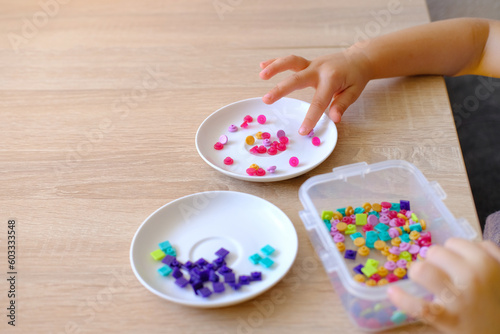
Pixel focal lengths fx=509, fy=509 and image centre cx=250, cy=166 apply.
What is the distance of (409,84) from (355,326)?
1.65 feet

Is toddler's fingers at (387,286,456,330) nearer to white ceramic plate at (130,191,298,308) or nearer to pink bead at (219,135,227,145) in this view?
white ceramic plate at (130,191,298,308)

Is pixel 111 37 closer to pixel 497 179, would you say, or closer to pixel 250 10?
pixel 250 10

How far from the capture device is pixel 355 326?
0.54 metres

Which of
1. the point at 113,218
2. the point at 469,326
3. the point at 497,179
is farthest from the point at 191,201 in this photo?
the point at 497,179

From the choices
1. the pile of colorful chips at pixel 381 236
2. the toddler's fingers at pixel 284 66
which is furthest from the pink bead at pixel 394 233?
the toddler's fingers at pixel 284 66

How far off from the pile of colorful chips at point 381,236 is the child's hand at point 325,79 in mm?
193

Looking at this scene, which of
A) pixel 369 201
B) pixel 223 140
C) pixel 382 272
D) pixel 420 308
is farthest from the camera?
pixel 223 140

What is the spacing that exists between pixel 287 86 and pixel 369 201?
0.80ft

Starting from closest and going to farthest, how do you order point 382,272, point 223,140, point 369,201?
point 382,272 → point 369,201 → point 223,140

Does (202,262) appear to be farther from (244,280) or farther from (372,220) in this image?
(372,220)

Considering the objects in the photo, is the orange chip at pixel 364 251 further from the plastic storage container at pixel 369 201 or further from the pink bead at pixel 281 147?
the pink bead at pixel 281 147

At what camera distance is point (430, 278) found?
0.50 m

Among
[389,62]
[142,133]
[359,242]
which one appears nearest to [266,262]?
[359,242]

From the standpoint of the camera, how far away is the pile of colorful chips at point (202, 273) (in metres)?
0.58
